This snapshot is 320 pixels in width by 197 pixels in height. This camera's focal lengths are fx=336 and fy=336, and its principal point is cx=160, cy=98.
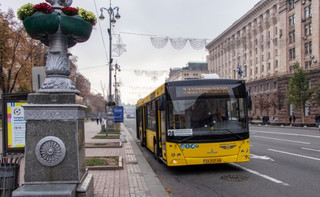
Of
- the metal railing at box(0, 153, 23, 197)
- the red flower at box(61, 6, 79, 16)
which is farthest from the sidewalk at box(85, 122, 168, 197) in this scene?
the red flower at box(61, 6, 79, 16)

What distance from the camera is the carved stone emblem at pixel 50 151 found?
5469mm

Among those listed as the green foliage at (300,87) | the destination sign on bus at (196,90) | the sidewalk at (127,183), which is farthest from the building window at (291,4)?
the sidewalk at (127,183)

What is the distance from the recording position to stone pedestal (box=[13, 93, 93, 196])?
548cm

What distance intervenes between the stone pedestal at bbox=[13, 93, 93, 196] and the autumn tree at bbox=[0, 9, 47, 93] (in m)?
23.8

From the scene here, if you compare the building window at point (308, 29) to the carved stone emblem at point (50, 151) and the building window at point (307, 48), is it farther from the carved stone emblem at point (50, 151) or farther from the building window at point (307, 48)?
the carved stone emblem at point (50, 151)

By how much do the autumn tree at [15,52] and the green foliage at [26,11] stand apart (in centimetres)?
2314

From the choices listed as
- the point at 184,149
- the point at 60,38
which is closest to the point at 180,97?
the point at 184,149

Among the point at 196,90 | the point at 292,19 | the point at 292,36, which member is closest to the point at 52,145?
the point at 196,90

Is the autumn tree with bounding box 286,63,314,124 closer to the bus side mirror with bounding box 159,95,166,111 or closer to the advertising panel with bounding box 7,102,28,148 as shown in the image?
the bus side mirror with bounding box 159,95,166,111

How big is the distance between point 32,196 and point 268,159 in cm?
964

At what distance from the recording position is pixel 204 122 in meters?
10.2

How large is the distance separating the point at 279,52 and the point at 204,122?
58.0 metres

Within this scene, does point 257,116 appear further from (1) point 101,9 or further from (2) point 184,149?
(2) point 184,149

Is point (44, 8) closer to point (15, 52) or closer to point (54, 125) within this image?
point (54, 125)
